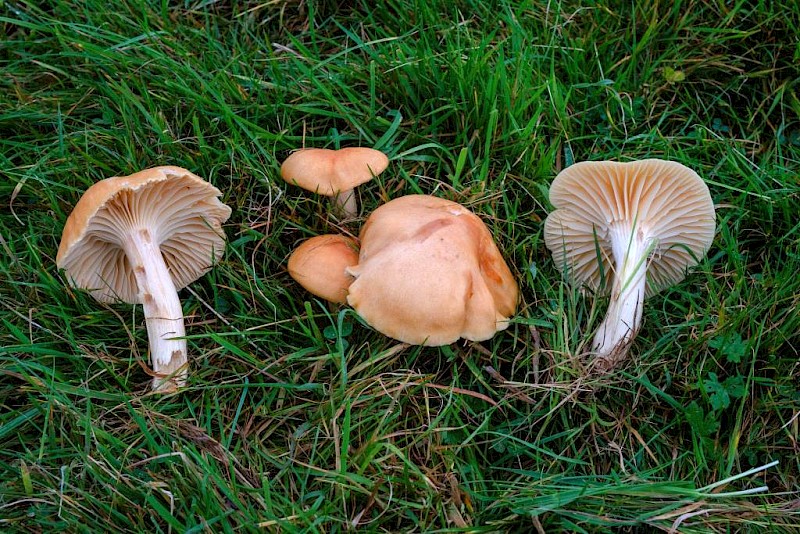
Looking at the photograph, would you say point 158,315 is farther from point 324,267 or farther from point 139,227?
point 324,267

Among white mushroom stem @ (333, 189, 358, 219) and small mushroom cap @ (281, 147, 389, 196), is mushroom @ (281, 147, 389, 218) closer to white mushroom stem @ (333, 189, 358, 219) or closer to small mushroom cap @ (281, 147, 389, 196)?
small mushroom cap @ (281, 147, 389, 196)

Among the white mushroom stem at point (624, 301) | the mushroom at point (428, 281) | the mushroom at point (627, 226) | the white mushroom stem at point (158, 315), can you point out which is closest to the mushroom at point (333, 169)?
the mushroom at point (428, 281)

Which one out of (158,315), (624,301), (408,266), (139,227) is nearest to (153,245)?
(139,227)

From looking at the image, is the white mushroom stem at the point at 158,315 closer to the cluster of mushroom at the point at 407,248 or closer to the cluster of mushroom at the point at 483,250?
the cluster of mushroom at the point at 407,248

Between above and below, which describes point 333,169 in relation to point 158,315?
above

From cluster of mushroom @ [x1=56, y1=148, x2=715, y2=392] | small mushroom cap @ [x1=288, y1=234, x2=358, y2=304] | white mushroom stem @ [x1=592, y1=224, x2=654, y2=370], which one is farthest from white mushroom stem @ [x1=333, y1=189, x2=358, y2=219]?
white mushroom stem @ [x1=592, y1=224, x2=654, y2=370]

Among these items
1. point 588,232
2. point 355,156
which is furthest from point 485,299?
point 355,156
